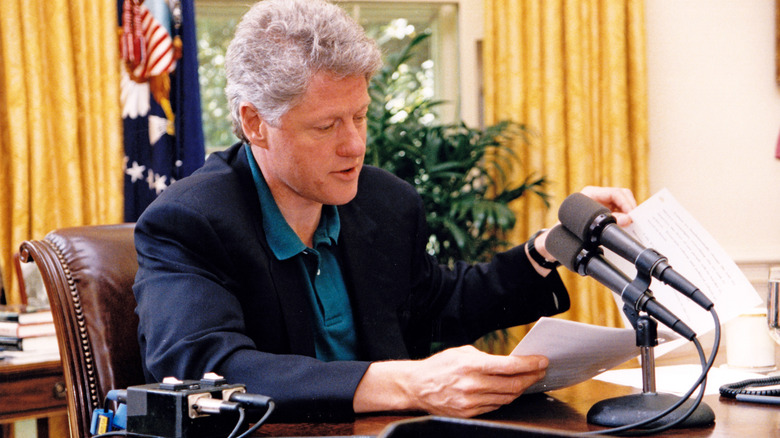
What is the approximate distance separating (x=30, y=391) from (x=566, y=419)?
5.02 feet

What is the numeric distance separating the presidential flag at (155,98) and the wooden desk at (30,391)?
3.52ft

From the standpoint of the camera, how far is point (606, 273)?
37.7 inches

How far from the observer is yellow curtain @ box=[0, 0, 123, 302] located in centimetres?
286

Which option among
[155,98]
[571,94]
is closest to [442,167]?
[571,94]

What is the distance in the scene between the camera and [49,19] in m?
2.92

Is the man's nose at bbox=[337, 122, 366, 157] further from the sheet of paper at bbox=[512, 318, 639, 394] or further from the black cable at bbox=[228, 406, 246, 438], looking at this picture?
the black cable at bbox=[228, 406, 246, 438]

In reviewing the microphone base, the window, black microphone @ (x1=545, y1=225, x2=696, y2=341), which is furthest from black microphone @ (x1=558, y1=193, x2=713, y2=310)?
the window

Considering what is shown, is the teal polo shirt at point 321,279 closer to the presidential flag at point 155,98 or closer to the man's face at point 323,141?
the man's face at point 323,141

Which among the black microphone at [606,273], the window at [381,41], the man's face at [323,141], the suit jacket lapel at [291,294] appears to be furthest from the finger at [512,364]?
the window at [381,41]

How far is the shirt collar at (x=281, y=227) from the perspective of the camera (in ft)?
4.47

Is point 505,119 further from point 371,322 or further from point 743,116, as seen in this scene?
point 371,322

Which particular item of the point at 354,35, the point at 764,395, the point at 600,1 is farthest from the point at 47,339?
the point at 600,1

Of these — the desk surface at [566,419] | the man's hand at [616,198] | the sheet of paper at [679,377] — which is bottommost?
the sheet of paper at [679,377]

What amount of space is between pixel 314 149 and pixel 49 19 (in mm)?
2005
